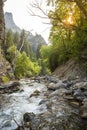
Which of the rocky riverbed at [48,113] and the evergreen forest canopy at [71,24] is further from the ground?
the evergreen forest canopy at [71,24]

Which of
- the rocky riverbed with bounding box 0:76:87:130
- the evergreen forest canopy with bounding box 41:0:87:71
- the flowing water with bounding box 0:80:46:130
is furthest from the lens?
the evergreen forest canopy with bounding box 41:0:87:71

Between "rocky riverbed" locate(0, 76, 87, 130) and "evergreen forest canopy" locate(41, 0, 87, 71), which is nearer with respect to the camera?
"rocky riverbed" locate(0, 76, 87, 130)

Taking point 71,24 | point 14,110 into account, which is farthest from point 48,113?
point 71,24

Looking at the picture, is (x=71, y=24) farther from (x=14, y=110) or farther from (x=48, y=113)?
(x=14, y=110)

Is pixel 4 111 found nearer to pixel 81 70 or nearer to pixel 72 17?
pixel 72 17

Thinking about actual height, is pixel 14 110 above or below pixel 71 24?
below

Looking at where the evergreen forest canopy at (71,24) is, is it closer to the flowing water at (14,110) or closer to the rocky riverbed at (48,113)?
the rocky riverbed at (48,113)

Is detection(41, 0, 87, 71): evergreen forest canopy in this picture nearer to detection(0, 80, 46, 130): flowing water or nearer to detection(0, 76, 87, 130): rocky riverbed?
detection(0, 76, 87, 130): rocky riverbed

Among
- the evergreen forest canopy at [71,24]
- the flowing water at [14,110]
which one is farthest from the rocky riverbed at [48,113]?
the evergreen forest canopy at [71,24]

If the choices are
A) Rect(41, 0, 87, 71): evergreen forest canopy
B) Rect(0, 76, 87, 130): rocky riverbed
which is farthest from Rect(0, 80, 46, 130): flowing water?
Rect(41, 0, 87, 71): evergreen forest canopy

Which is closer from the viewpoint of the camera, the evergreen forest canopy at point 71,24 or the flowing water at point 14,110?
the flowing water at point 14,110

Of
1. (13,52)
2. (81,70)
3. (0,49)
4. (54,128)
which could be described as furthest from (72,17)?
(13,52)

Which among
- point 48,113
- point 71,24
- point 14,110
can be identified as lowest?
point 14,110

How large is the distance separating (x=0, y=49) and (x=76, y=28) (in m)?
19.4
